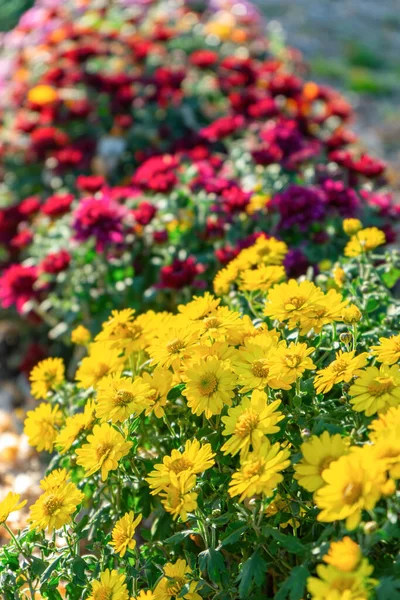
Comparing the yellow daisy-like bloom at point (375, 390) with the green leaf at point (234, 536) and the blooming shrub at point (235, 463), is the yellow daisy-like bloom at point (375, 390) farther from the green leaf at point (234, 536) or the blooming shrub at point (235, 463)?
the green leaf at point (234, 536)

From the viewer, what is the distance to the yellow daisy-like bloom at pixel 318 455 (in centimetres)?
114

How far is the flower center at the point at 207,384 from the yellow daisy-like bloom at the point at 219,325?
0.10m

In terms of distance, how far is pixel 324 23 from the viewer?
7.13m

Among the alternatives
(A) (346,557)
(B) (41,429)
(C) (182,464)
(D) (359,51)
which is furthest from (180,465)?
(D) (359,51)

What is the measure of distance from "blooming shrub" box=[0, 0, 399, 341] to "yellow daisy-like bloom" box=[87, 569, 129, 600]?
3.39 feet

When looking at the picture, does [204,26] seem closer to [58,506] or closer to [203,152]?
[203,152]

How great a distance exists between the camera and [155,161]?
2648 millimetres

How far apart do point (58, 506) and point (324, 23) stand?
22.2 feet

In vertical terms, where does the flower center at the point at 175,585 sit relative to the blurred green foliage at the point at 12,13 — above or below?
above

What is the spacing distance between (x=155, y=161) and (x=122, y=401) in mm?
1479

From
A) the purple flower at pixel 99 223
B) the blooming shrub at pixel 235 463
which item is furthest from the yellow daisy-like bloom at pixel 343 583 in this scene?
the purple flower at pixel 99 223

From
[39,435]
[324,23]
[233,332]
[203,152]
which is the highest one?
[233,332]

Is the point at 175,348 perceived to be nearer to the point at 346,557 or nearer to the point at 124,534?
the point at 124,534

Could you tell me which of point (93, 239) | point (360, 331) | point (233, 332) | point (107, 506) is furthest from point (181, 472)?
point (93, 239)
